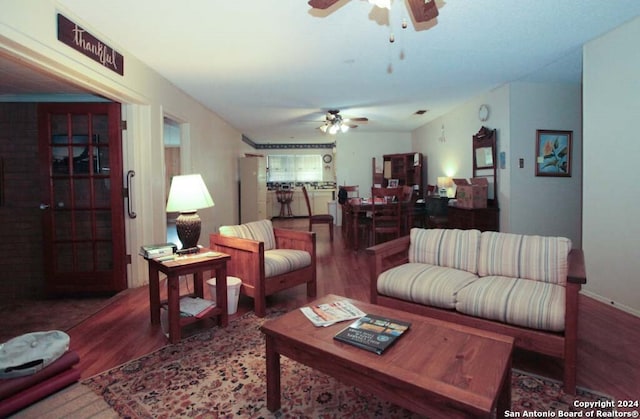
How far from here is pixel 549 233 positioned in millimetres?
4199

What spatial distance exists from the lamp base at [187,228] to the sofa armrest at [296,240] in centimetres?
91

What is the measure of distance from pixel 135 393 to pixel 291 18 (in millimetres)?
2553

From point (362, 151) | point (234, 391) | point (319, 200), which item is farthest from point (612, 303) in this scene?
point (319, 200)

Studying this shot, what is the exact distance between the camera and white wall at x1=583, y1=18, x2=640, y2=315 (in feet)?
8.62

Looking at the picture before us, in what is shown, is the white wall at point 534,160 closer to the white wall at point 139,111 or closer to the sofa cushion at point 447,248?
the sofa cushion at point 447,248

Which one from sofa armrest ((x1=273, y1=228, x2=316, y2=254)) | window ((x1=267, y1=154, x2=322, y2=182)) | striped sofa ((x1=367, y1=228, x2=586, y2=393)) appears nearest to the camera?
striped sofa ((x1=367, y1=228, x2=586, y2=393))

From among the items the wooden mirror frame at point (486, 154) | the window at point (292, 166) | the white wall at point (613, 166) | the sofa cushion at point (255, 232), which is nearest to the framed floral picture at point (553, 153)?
the wooden mirror frame at point (486, 154)

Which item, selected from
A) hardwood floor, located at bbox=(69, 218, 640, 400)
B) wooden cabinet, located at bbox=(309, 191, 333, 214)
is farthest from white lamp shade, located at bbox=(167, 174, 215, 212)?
wooden cabinet, located at bbox=(309, 191, 333, 214)

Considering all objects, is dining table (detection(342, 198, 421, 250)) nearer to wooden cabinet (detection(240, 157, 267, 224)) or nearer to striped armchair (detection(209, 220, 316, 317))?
striped armchair (detection(209, 220, 316, 317))

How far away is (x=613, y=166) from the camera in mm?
2801

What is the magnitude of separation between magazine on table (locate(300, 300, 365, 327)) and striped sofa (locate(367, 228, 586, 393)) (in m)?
0.54

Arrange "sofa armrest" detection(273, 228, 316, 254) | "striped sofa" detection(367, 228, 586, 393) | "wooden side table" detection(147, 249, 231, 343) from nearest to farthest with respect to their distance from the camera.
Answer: "striped sofa" detection(367, 228, 586, 393), "wooden side table" detection(147, 249, 231, 343), "sofa armrest" detection(273, 228, 316, 254)

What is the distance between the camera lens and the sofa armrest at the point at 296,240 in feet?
10.2

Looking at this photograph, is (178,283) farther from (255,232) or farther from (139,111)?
(139,111)
